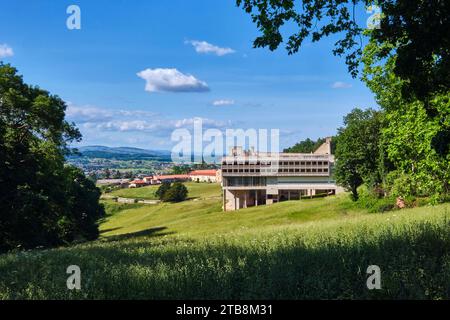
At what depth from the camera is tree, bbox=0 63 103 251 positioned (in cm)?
3366

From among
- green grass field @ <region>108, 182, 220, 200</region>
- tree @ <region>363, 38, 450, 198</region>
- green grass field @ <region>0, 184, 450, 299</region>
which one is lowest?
green grass field @ <region>108, 182, 220, 200</region>

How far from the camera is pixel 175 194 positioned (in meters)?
132

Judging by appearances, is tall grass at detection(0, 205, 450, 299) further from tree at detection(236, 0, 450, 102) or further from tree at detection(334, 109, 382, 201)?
tree at detection(334, 109, 382, 201)

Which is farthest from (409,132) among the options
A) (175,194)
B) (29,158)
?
(175,194)

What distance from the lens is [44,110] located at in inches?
1406

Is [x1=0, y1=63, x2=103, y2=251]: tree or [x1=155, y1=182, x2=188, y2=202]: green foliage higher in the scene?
[x1=0, y1=63, x2=103, y2=251]: tree

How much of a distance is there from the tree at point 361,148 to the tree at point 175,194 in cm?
7552

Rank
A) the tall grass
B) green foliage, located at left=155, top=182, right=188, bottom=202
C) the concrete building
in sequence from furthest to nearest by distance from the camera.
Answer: green foliage, located at left=155, top=182, right=188, bottom=202
the concrete building
the tall grass

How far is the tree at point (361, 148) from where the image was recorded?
59.2 meters

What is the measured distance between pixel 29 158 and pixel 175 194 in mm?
97637

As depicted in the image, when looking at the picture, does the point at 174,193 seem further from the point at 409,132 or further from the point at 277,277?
the point at 277,277

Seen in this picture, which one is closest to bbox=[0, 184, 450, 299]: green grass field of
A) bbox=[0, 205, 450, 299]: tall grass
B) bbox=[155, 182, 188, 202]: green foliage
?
bbox=[0, 205, 450, 299]: tall grass

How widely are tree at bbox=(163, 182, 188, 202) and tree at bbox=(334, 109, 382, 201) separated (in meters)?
75.5
